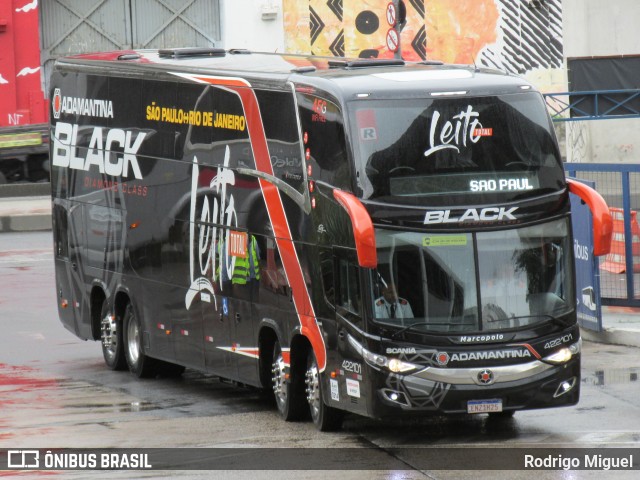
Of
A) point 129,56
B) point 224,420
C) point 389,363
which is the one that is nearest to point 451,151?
point 389,363

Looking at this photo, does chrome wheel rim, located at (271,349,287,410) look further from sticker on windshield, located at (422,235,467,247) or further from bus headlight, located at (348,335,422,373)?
sticker on windshield, located at (422,235,467,247)

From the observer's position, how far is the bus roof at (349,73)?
1320cm

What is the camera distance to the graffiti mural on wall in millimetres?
46656

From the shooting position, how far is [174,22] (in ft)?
154

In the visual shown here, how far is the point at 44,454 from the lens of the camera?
42.8 feet

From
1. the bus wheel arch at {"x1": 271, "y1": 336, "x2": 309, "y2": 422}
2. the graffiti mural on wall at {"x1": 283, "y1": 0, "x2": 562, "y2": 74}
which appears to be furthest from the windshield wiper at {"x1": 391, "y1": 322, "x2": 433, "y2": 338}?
the graffiti mural on wall at {"x1": 283, "y1": 0, "x2": 562, "y2": 74}

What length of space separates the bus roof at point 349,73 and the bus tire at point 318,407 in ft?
8.79

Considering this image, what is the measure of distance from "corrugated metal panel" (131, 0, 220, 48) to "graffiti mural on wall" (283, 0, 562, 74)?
3362mm

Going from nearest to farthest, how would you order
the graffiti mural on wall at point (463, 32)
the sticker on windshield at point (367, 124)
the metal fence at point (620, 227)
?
the sticker on windshield at point (367, 124) → the metal fence at point (620, 227) → the graffiti mural on wall at point (463, 32)

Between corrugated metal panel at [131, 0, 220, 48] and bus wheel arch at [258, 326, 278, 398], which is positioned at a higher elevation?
corrugated metal panel at [131, 0, 220, 48]

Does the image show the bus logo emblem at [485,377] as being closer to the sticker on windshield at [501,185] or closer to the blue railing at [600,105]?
the sticker on windshield at [501,185]

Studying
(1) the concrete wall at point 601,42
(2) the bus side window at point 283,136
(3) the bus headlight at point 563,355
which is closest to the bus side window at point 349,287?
(2) the bus side window at point 283,136

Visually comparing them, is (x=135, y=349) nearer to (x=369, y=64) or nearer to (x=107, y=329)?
(x=107, y=329)

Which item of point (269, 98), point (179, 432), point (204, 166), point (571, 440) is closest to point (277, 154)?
point (269, 98)
